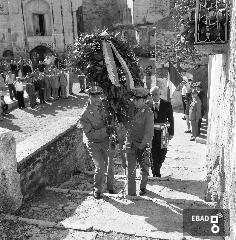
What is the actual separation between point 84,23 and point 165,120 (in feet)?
90.1

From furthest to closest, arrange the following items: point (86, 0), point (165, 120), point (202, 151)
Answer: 1. point (86, 0)
2. point (202, 151)
3. point (165, 120)

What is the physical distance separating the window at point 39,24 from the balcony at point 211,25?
2449 centimetres

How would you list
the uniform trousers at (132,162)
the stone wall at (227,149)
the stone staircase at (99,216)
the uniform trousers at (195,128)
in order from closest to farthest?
the stone wall at (227,149) < the stone staircase at (99,216) < the uniform trousers at (132,162) < the uniform trousers at (195,128)

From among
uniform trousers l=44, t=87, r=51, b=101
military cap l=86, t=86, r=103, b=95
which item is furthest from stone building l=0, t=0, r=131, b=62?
military cap l=86, t=86, r=103, b=95

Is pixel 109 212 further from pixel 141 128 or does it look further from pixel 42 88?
pixel 42 88

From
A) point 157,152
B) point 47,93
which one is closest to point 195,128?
point 157,152

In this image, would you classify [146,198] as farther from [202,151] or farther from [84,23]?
[84,23]

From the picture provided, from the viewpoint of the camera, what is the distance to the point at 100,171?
6148 millimetres

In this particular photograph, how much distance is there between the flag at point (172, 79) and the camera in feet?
48.9

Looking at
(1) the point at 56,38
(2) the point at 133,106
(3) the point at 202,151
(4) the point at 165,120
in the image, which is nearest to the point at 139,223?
(2) the point at 133,106

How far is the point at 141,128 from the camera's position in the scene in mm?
6105

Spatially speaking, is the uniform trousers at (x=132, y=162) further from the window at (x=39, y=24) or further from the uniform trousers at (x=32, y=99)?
the window at (x=39, y=24)

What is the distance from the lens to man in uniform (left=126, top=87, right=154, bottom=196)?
6016 millimetres

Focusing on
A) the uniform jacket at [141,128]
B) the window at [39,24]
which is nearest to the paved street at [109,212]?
the uniform jacket at [141,128]
